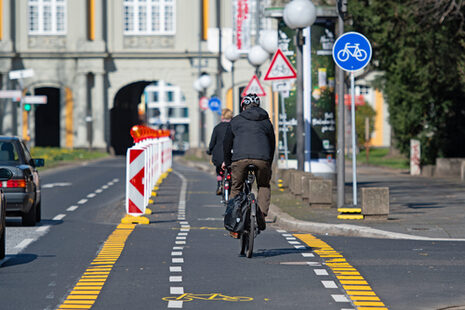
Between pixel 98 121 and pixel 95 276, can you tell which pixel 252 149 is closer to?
pixel 95 276

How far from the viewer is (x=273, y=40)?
29438 mm

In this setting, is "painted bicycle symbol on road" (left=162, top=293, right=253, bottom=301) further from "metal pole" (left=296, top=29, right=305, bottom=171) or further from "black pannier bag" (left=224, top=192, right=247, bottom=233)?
"metal pole" (left=296, top=29, right=305, bottom=171)

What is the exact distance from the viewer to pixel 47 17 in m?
78.2

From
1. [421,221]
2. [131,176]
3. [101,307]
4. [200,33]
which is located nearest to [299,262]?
[101,307]

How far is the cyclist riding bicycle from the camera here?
12.5m

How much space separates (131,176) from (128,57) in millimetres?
61021

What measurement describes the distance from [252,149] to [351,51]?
5.80 meters

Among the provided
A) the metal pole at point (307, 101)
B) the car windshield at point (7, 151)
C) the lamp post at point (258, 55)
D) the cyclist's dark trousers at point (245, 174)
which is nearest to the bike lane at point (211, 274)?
the cyclist's dark trousers at point (245, 174)

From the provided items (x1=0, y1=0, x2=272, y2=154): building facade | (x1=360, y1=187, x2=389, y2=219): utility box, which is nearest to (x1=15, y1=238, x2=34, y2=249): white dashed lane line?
(x1=360, y1=187, x2=389, y2=219): utility box

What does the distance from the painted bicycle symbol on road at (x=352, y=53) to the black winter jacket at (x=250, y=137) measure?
17.4 feet

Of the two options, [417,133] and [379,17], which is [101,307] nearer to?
[379,17]

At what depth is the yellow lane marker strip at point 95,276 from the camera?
8.95m

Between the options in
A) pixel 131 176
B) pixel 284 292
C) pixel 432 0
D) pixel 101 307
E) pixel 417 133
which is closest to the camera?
pixel 101 307

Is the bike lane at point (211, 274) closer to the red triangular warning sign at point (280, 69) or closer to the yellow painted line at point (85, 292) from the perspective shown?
the yellow painted line at point (85, 292)
